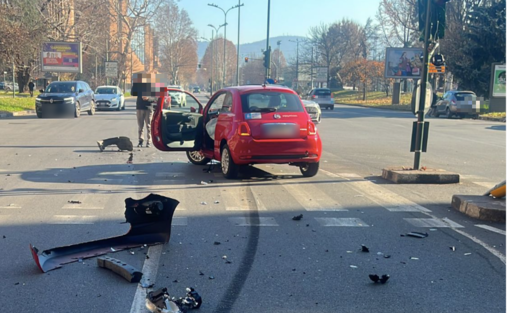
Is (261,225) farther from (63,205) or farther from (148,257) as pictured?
(63,205)

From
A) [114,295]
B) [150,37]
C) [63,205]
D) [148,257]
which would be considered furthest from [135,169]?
[150,37]

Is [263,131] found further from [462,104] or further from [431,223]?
[462,104]

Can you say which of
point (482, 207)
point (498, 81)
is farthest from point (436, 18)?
point (498, 81)

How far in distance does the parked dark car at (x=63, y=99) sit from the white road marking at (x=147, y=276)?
21.8 meters

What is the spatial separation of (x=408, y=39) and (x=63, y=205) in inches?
2456

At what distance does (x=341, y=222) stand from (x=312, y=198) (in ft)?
4.91

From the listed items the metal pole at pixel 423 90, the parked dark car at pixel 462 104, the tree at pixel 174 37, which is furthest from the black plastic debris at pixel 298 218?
the tree at pixel 174 37

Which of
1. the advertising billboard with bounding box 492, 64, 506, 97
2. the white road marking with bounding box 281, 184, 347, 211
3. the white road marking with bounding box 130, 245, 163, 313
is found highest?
the advertising billboard with bounding box 492, 64, 506, 97

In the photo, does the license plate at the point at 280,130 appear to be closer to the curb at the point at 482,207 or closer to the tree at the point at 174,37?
the curb at the point at 482,207

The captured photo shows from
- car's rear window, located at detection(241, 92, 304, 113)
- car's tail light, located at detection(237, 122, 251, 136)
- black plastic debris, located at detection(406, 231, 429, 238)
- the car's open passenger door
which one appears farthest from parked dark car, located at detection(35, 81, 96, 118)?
black plastic debris, located at detection(406, 231, 429, 238)

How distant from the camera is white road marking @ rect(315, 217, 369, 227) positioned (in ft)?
22.1

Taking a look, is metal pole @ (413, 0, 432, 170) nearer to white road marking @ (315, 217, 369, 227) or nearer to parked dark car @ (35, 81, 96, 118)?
white road marking @ (315, 217, 369, 227)

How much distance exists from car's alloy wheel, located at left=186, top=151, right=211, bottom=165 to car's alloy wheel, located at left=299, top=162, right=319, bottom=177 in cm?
235

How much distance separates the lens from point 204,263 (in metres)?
5.12
